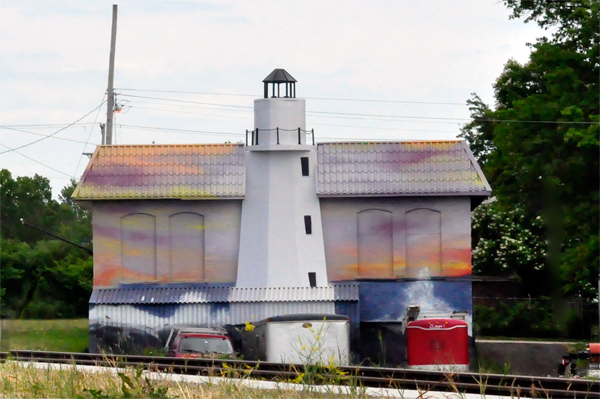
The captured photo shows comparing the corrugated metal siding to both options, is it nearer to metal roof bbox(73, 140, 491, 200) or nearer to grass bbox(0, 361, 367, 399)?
metal roof bbox(73, 140, 491, 200)

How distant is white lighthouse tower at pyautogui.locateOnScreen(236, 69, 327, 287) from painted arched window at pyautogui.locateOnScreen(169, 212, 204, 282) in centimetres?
157

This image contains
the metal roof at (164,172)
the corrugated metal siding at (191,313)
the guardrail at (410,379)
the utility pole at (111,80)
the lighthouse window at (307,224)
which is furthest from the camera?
the utility pole at (111,80)

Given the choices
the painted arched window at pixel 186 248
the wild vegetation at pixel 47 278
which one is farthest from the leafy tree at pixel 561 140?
the wild vegetation at pixel 47 278

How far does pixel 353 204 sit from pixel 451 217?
11.9ft

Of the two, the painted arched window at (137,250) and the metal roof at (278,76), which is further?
the metal roof at (278,76)

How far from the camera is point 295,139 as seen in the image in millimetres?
36938

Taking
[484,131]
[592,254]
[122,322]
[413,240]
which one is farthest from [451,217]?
[484,131]

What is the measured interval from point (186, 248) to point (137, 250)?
1799 millimetres

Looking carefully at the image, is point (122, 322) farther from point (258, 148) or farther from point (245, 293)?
point (258, 148)

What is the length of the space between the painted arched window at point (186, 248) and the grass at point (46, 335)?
4.54 metres

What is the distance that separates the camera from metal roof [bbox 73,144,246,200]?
36.5 meters

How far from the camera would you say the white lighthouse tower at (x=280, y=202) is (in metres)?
36.3

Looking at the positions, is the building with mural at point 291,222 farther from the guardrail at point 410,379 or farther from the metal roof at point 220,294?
the guardrail at point 410,379

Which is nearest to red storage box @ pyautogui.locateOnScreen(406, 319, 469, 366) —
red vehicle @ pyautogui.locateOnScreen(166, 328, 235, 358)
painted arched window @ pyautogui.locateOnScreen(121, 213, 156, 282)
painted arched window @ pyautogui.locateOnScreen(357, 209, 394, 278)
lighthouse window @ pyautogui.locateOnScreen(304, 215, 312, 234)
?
painted arched window @ pyautogui.locateOnScreen(357, 209, 394, 278)
